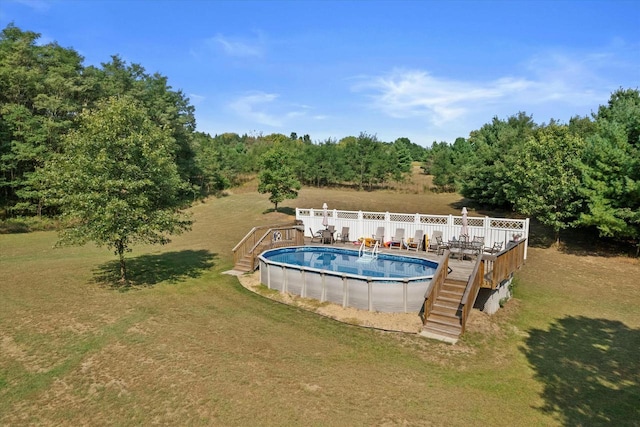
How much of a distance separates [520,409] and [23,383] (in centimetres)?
1030

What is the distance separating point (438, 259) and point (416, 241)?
9.14ft

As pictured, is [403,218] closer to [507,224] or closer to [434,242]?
[434,242]

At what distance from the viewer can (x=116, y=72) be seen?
4388cm

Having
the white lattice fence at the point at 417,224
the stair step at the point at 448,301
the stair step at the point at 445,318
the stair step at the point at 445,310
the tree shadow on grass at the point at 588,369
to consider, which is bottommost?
the tree shadow on grass at the point at 588,369

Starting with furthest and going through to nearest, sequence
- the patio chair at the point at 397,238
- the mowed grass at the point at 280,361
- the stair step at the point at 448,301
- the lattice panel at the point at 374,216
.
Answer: the lattice panel at the point at 374,216, the patio chair at the point at 397,238, the stair step at the point at 448,301, the mowed grass at the point at 280,361

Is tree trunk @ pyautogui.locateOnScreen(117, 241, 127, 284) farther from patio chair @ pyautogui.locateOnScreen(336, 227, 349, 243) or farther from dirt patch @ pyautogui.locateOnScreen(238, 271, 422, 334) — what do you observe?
patio chair @ pyautogui.locateOnScreen(336, 227, 349, 243)

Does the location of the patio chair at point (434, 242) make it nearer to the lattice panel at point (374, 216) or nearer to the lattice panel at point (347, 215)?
the lattice panel at point (374, 216)

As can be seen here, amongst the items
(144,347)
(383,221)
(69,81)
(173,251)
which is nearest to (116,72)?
(69,81)

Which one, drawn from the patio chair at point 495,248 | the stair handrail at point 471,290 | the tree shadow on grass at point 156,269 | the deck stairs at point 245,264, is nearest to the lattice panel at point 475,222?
the patio chair at point 495,248

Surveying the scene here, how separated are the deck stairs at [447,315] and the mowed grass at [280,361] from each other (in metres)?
0.40

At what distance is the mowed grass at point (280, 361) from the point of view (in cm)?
686

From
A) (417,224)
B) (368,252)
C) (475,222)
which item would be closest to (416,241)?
(417,224)

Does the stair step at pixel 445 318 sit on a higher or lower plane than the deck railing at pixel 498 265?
lower

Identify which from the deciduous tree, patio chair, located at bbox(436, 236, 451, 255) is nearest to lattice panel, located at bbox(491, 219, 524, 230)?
patio chair, located at bbox(436, 236, 451, 255)
